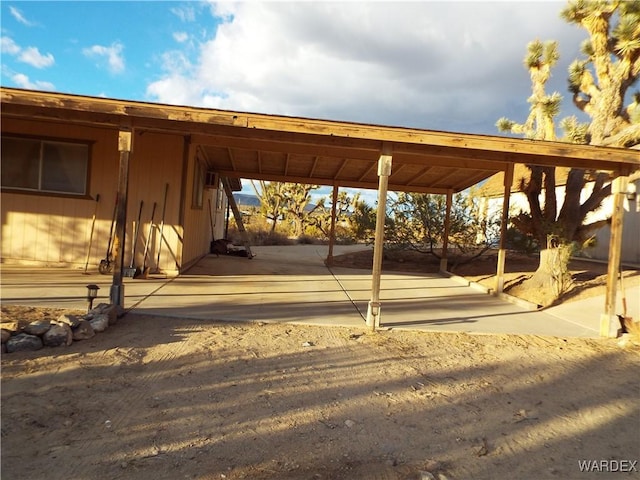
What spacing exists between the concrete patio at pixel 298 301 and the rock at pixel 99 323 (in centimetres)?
85

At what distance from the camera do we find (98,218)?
9406 millimetres

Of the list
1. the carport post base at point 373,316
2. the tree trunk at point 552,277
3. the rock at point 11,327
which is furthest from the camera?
the tree trunk at point 552,277

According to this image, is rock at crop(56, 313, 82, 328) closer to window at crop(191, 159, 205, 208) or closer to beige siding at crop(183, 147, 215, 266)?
beige siding at crop(183, 147, 215, 266)

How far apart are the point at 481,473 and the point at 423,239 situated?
13.3 meters

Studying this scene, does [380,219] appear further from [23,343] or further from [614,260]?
[23,343]

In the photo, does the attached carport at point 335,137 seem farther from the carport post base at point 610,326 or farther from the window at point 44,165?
the window at point 44,165

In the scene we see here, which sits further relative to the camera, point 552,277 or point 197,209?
point 197,209

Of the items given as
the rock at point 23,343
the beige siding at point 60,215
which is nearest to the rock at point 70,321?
the rock at point 23,343


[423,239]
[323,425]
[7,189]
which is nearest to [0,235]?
[7,189]

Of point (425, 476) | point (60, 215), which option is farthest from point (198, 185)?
point (425, 476)

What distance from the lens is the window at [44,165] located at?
9.17 meters

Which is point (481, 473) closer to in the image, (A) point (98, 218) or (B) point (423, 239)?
(A) point (98, 218)

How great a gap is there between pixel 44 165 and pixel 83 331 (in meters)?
5.67

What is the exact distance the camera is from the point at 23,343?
4.55 metres
